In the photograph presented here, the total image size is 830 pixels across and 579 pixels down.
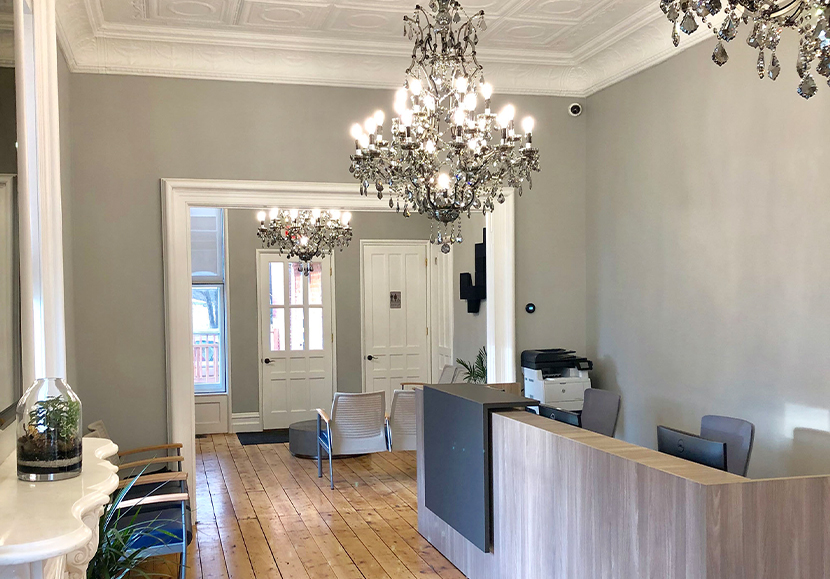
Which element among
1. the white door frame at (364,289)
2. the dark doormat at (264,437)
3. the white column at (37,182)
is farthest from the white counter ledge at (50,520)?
the white door frame at (364,289)

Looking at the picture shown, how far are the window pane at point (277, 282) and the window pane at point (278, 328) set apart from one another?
121mm

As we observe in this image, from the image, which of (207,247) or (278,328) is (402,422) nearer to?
(278,328)

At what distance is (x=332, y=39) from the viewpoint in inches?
214

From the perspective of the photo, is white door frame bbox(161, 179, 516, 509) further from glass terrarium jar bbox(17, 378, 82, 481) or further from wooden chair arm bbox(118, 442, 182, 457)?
glass terrarium jar bbox(17, 378, 82, 481)

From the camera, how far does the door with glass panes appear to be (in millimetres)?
9727

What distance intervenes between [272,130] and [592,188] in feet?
8.69

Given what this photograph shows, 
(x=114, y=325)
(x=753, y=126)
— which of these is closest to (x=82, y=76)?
(x=114, y=325)

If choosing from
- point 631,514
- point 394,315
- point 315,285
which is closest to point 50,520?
point 631,514

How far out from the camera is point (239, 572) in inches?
175

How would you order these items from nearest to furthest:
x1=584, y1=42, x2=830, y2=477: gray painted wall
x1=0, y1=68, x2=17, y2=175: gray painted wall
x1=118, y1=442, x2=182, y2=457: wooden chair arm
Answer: x1=0, y1=68, x2=17, y2=175: gray painted wall < x1=584, y1=42, x2=830, y2=477: gray painted wall < x1=118, y1=442, x2=182, y2=457: wooden chair arm

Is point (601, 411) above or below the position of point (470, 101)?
below

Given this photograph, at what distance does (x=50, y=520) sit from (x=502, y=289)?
4836mm

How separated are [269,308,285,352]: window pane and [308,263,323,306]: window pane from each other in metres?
0.43

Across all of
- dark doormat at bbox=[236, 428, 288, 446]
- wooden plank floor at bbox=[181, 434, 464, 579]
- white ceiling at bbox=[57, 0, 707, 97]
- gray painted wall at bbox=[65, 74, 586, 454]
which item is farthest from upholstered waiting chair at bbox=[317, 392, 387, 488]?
white ceiling at bbox=[57, 0, 707, 97]
